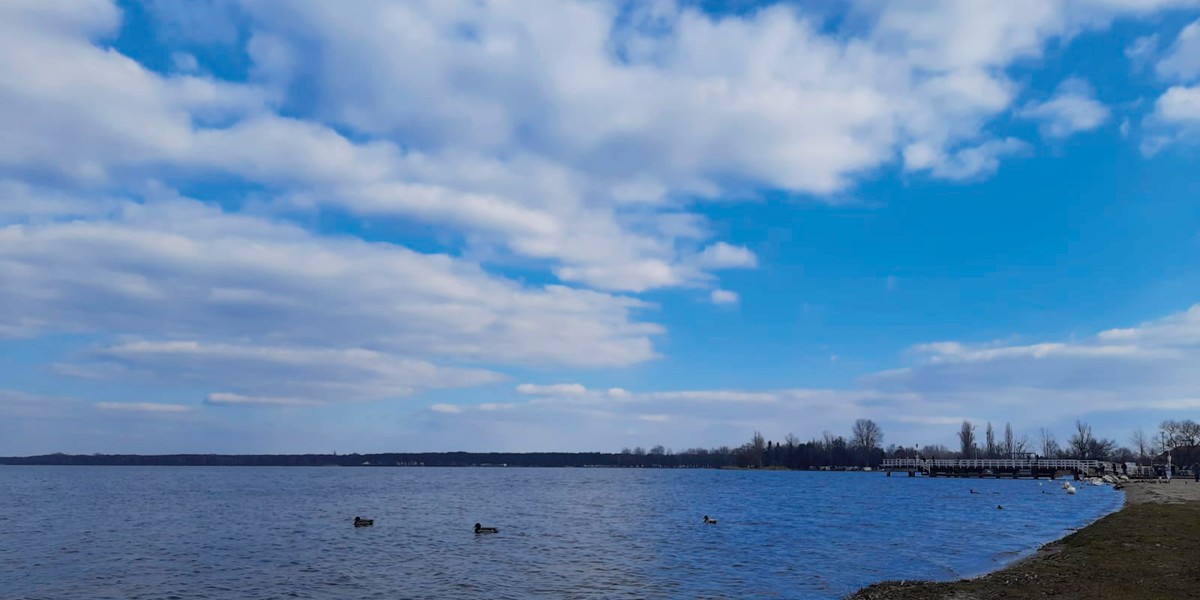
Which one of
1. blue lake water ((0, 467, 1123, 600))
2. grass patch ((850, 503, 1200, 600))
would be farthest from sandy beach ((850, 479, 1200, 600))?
blue lake water ((0, 467, 1123, 600))

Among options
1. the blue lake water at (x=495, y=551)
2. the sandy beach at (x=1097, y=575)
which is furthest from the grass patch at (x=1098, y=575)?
the blue lake water at (x=495, y=551)

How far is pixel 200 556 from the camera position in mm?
40125

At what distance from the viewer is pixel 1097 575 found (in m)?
25.3

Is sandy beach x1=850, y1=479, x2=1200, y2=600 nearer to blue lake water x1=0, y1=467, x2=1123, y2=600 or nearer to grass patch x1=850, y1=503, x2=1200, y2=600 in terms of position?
grass patch x1=850, y1=503, x2=1200, y2=600

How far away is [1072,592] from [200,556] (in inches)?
1523

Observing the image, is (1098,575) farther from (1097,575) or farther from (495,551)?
(495,551)

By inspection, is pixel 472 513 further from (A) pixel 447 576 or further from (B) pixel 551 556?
(A) pixel 447 576

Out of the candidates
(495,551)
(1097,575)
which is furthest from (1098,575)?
(495,551)

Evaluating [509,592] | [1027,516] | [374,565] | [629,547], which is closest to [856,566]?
[629,547]

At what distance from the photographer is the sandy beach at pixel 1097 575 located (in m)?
22.5

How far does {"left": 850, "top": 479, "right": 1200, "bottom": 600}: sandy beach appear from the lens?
22547 millimetres

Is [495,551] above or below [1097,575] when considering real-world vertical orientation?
below

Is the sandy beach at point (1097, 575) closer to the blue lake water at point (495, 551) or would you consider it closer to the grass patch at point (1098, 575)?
the grass patch at point (1098, 575)

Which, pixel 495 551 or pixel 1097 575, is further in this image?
pixel 495 551
